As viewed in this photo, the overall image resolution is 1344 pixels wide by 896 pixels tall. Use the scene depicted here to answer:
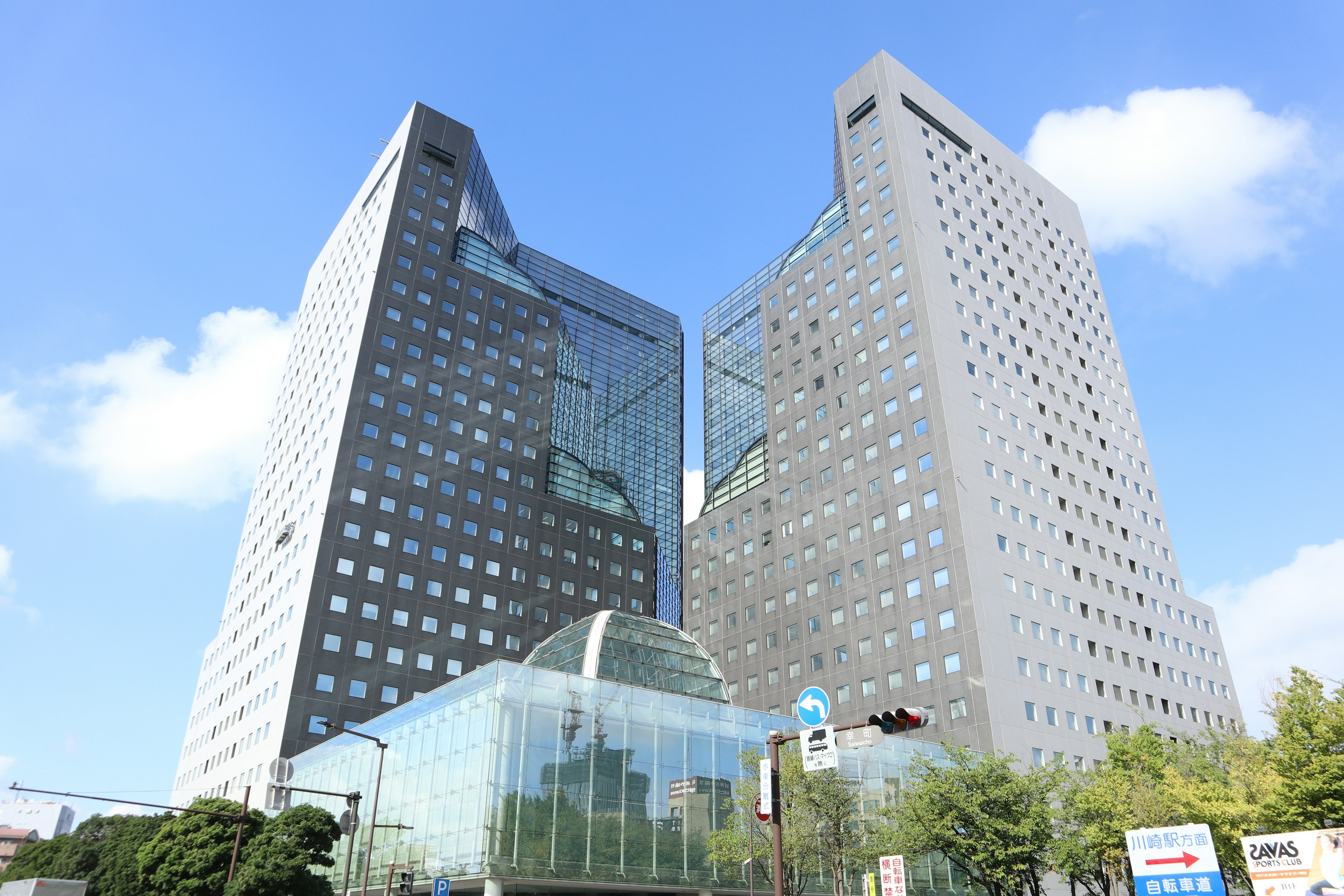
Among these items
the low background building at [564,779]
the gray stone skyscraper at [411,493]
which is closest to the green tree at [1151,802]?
the low background building at [564,779]

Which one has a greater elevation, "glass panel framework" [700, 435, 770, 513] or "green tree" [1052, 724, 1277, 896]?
"glass panel framework" [700, 435, 770, 513]

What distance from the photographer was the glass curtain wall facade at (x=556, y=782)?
130ft

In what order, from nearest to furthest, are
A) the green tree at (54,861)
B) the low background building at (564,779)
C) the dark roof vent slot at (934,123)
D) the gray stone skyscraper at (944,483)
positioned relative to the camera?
the low background building at (564,779)
the green tree at (54,861)
the gray stone skyscraper at (944,483)
the dark roof vent slot at (934,123)

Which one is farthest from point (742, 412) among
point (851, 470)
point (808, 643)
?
point (808, 643)

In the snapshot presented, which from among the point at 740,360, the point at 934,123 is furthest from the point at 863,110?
the point at 740,360

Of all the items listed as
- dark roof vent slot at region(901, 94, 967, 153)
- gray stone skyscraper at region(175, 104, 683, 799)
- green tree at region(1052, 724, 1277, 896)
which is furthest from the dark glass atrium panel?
green tree at region(1052, 724, 1277, 896)

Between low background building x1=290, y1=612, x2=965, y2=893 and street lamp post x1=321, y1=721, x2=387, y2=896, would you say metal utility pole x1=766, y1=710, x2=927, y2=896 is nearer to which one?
low background building x1=290, y1=612, x2=965, y2=893

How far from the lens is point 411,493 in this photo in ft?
278

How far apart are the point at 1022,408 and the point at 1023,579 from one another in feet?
57.5

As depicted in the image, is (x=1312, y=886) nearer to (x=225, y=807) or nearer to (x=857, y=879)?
(x=857, y=879)

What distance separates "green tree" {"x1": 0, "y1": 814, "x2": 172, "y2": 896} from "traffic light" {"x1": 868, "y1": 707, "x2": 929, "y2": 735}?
4026cm

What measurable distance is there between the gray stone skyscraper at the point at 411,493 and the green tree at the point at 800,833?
1587 inches

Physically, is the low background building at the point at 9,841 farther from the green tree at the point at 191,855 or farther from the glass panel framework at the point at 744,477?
the green tree at the point at 191,855

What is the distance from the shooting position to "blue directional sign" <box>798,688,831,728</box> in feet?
57.1
